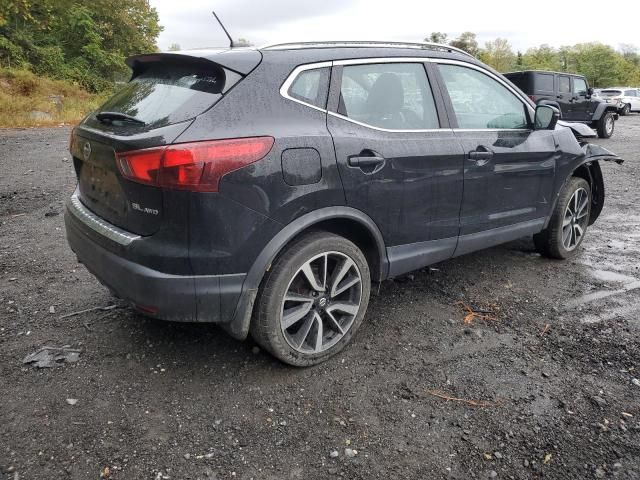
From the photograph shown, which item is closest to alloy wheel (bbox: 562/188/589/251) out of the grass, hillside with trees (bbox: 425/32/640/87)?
the grass

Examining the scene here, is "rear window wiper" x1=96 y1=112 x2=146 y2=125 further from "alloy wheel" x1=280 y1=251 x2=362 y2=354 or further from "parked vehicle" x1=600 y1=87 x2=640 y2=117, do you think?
"parked vehicle" x1=600 y1=87 x2=640 y2=117

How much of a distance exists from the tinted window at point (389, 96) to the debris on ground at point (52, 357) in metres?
2.13

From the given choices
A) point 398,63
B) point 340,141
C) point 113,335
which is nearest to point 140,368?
point 113,335

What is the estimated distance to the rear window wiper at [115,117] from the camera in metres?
2.72

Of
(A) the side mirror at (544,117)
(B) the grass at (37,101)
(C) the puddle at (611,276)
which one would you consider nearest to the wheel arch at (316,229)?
(A) the side mirror at (544,117)

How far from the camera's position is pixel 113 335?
329 centimetres

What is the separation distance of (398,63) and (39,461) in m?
2.96

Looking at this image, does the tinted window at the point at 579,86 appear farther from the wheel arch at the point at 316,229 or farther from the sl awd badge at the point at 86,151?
the sl awd badge at the point at 86,151

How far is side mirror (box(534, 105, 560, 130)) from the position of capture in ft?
13.6

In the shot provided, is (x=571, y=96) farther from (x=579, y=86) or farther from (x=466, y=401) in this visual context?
(x=466, y=401)

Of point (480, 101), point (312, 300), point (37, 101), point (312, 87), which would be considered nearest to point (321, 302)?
point (312, 300)

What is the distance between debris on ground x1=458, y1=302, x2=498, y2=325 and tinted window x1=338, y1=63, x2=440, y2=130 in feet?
4.45

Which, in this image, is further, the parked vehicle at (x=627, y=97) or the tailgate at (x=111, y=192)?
the parked vehicle at (x=627, y=97)

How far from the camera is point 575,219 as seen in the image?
4.83 meters
